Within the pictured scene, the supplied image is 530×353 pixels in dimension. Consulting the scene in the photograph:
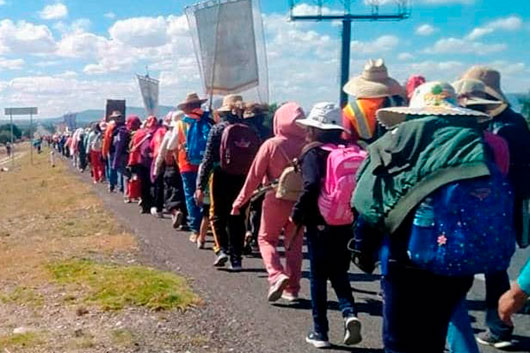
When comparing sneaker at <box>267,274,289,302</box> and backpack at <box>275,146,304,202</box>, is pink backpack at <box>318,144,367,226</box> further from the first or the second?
sneaker at <box>267,274,289,302</box>

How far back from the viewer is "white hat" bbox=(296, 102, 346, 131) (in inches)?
217

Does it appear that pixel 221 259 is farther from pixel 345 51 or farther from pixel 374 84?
pixel 345 51

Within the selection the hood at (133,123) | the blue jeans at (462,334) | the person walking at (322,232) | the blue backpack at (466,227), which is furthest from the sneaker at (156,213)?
the blue backpack at (466,227)

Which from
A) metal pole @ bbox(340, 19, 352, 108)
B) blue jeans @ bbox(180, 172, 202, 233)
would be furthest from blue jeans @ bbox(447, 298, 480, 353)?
metal pole @ bbox(340, 19, 352, 108)

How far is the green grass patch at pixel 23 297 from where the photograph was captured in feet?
24.9

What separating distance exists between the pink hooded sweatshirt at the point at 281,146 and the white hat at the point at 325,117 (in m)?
0.97

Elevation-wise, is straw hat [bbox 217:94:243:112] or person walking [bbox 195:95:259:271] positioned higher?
A: straw hat [bbox 217:94:243:112]

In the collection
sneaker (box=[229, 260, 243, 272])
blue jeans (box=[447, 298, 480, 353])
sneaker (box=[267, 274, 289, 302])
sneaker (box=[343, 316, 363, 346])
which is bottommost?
sneaker (box=[229, 260, 243, 272])

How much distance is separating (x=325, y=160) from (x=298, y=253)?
183 cm

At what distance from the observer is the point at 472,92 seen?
552 centimetres

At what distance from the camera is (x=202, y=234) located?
1023 cm

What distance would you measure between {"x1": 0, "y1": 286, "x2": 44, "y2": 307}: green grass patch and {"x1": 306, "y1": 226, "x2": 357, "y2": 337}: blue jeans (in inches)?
124

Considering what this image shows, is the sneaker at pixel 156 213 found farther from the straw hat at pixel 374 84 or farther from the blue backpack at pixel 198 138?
the straw hat at pixel 374 84

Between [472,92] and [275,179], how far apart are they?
195cm
